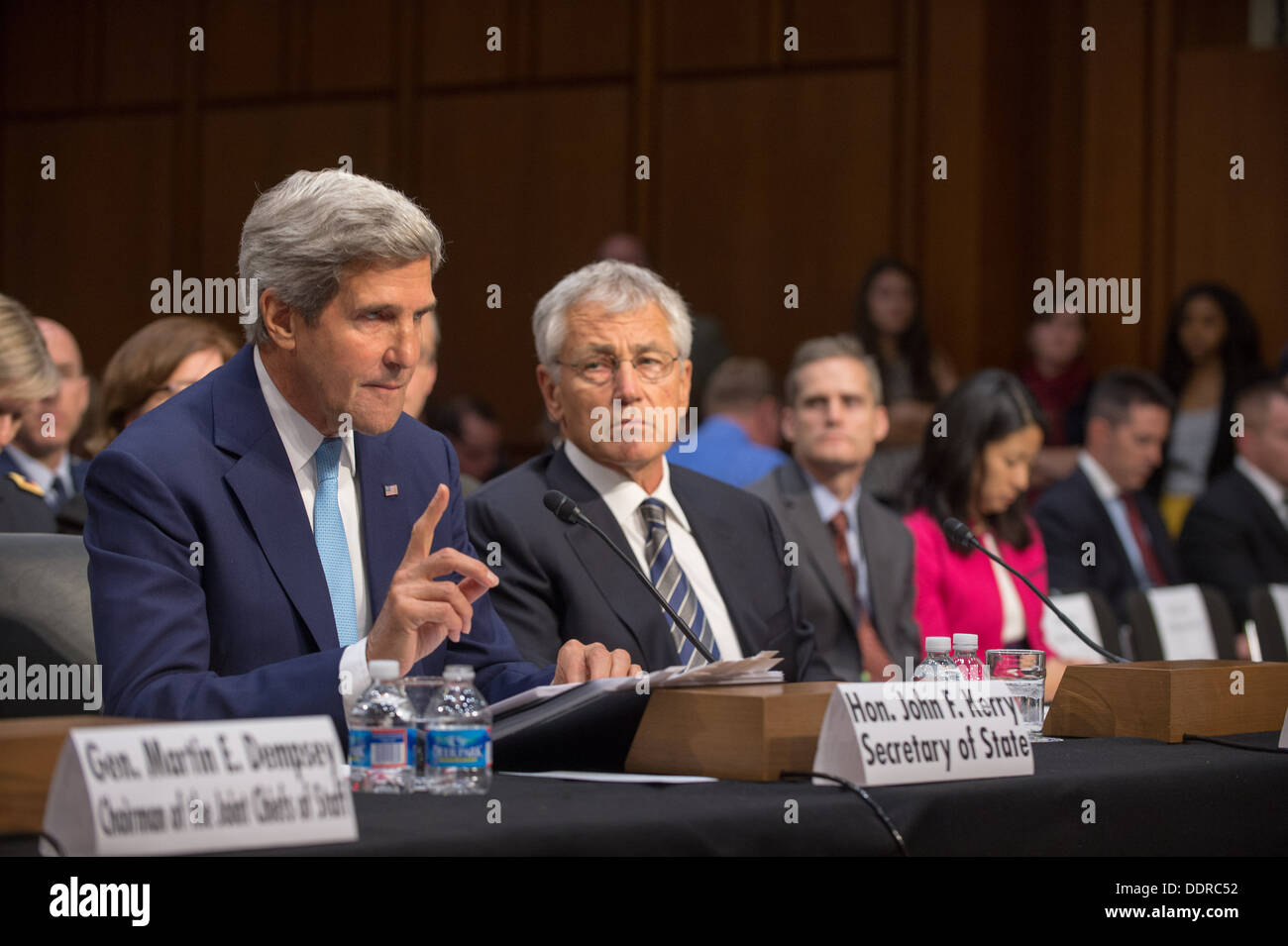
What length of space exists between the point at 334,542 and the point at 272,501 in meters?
0.12

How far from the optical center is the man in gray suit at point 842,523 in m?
3.89

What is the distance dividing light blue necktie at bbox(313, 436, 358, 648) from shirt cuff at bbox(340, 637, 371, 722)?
1.00ft

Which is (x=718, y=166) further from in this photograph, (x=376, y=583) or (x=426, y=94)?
(x=376, y=583)

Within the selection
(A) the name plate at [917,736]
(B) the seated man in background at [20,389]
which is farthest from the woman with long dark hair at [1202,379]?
(A) the name plate at [917,736]

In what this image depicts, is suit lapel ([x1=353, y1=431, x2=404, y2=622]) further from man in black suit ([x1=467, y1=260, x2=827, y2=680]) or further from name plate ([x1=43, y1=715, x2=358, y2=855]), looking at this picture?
name plate ([x1=43, y1=715, x2=358, y2=855])

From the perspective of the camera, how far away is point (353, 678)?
1.99 metres

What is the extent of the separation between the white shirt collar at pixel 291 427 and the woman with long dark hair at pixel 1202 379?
4.63m

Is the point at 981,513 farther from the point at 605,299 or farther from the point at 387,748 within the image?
the point at 387,748

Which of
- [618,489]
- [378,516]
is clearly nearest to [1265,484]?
[618,489]

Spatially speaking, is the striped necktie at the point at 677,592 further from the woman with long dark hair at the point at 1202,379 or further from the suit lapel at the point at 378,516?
the woman with long dark hair at the point at 1202,379

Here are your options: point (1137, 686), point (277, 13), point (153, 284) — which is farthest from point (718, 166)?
point (1137, 686)

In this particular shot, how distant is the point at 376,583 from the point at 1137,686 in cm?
111

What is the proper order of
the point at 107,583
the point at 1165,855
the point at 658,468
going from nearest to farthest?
the point at 1165,855, the point at 107,583, the point at 658,468

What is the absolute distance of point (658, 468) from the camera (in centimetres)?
312
